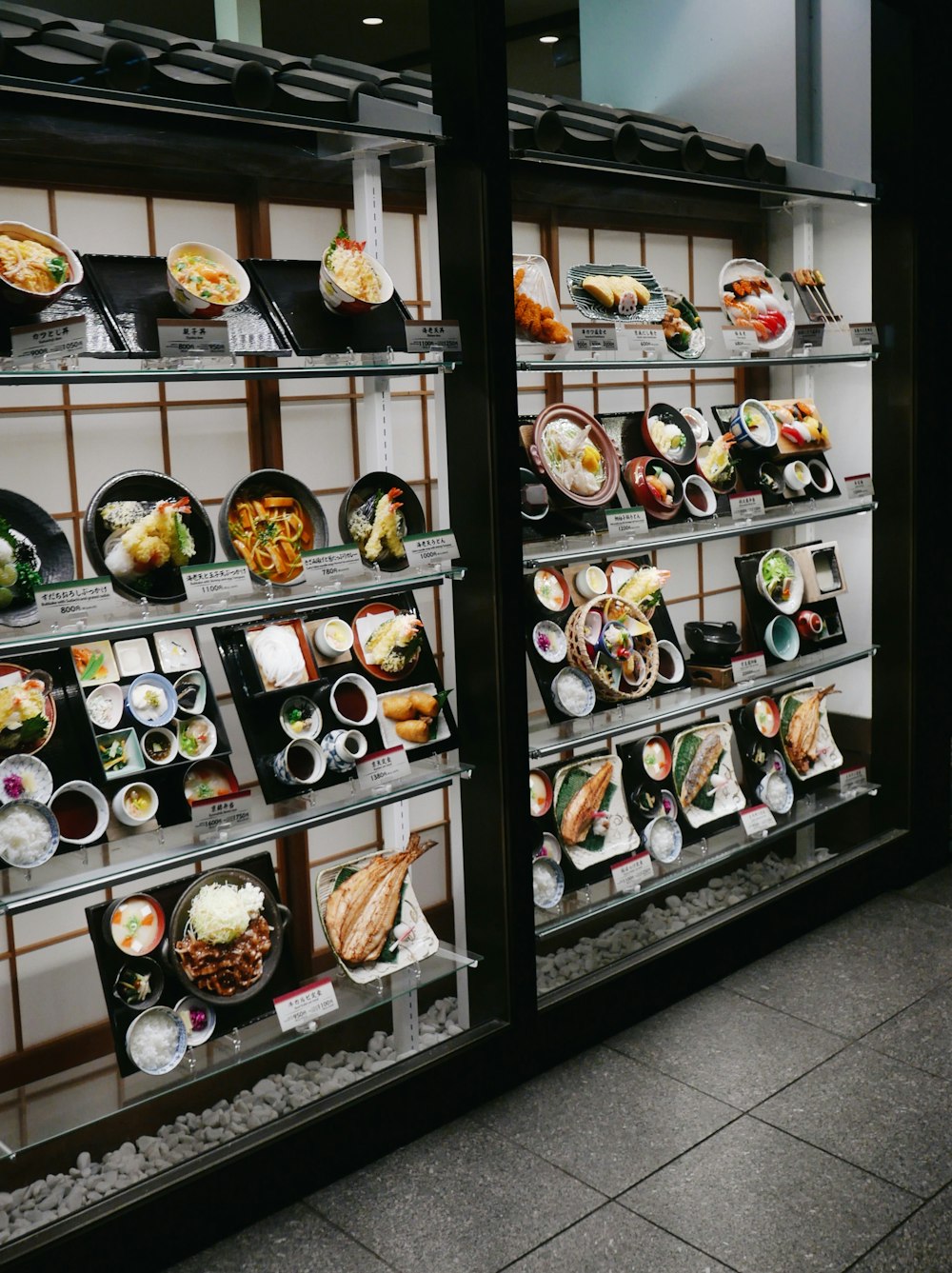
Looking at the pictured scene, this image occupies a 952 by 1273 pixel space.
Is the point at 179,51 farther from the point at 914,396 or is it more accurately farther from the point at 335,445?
the point at 914,396

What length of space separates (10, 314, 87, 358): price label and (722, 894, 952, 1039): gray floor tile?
239cm

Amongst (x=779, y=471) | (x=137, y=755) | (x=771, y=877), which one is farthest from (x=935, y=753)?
(x=137, y=755)

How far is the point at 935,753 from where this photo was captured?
4.09m

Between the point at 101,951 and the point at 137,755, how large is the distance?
1.29ft

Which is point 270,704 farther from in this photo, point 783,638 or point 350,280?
point 783,638

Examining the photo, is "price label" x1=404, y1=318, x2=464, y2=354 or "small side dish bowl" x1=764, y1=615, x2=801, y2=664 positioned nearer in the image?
"price label" x1=404, y1=318, x2=464, y2=354

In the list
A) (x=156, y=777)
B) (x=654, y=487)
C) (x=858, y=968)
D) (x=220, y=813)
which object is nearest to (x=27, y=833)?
(x=156, y=777)

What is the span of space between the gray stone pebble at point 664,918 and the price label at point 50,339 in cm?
213

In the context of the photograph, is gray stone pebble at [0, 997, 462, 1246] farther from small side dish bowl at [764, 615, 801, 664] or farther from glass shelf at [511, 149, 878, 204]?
glass shelf at [511, 149, 878, 204]

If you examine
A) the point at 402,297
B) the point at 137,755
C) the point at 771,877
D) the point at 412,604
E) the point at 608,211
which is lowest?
the point at 771,877

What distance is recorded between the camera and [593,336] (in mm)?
3072

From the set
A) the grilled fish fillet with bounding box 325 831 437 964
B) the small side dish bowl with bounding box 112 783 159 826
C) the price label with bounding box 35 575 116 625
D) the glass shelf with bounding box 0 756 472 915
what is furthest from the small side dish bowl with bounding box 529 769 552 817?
the price label with bounding box 35 575 116 625

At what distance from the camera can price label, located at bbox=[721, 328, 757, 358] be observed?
11.6 ft

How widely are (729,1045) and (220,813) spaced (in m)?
1.44
